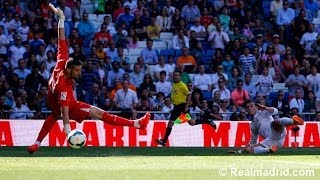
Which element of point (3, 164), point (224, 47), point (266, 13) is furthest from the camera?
point (266, 13)

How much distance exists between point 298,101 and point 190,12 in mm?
4512

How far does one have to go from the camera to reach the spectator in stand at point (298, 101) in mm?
27938

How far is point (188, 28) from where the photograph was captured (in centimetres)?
2980

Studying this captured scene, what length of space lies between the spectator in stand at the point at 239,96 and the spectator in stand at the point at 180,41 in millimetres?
2137

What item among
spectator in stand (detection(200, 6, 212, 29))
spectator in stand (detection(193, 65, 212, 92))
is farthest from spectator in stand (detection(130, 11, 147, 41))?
spectator in stand (detection(193, 65, 212, 92))

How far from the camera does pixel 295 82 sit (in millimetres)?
28781

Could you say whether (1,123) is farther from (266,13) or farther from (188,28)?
(266,13)

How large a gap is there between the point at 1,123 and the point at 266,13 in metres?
10.3

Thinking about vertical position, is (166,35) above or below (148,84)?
above

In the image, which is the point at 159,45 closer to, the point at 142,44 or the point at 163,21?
the point at 142,44

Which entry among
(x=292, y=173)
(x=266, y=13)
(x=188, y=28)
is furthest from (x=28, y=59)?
(x=292, y=173)

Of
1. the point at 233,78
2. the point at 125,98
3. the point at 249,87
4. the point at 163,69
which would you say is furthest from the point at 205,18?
the point at 125,98

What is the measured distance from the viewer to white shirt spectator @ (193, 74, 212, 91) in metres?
27.9

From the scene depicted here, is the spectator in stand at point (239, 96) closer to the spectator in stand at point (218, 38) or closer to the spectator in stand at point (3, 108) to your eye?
the spectator in stand at point (218, 38)
